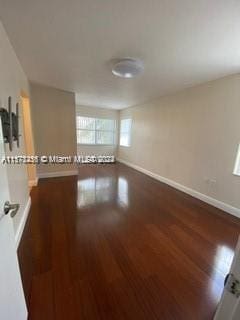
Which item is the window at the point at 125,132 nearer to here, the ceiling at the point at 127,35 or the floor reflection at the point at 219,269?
the ceiling at the point at 127,35

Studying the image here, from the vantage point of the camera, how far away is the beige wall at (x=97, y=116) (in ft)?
21.3

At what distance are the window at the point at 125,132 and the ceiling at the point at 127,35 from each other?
3410mm

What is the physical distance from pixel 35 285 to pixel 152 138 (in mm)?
4221

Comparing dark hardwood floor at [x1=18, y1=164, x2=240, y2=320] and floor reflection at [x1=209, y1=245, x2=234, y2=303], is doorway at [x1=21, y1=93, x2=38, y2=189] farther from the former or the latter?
floor reflection at [x1=209, y1=245, x2=234, y2=303]

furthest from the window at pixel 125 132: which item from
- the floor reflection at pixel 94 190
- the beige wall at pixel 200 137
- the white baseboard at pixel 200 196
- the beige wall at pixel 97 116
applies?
the floor reflection at pixel 94 190

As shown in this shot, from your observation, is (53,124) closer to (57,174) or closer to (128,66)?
(57,174)

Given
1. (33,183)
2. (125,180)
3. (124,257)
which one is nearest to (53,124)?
(33,183)

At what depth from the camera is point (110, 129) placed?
7195mm

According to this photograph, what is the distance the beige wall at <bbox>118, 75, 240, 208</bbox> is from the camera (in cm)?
268

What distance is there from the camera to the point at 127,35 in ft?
5.59

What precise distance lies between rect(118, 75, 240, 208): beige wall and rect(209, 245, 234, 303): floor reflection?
1134 mm

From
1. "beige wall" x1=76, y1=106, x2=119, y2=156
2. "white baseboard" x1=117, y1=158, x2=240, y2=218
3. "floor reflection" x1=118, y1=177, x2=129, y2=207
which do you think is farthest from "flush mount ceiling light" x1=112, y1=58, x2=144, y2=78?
"beige wall" x1=76, y1=106, x2=119, y2=156

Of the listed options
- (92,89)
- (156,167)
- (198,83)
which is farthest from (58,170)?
(198,83)

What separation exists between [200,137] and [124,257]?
2679 millimetres
